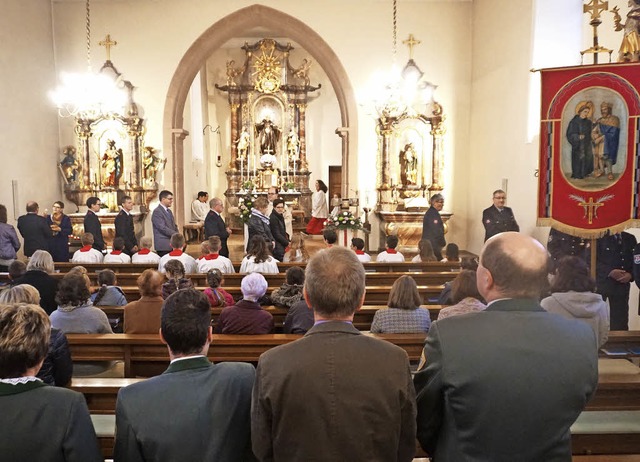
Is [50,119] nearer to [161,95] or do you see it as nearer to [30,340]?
[161,95]

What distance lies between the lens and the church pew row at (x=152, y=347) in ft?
11.8

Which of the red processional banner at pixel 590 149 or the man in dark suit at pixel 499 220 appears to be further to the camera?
the man in dark suit at pixel 499 220

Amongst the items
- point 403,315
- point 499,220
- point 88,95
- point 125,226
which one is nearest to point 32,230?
point 125,226

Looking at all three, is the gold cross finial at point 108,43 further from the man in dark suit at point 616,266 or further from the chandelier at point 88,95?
the man in dark suit at point 616,266

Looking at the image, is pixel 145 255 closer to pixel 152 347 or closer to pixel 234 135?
pixel 152 347

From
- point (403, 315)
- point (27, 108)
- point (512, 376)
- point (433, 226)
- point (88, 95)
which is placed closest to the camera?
point (512, 376)

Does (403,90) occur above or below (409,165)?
above

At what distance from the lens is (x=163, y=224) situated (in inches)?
333

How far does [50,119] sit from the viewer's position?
11914 millimetres

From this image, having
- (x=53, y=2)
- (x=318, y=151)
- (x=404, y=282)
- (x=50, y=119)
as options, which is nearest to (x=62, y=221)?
(x=50, y=119)

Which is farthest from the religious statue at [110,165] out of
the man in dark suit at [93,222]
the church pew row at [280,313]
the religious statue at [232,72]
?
the church pew row at [280,313]

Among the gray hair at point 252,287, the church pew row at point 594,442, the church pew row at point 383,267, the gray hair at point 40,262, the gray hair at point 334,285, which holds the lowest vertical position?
the church pew row at point 594,442

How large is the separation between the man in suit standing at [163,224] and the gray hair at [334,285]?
705cm

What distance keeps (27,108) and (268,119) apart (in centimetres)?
822
